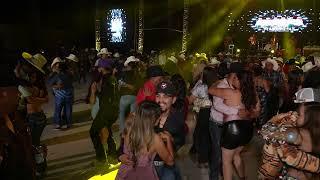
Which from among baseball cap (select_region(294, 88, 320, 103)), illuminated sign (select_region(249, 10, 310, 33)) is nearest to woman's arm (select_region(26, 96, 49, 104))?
baseball cap (select_region(294, 88, 320, 103))

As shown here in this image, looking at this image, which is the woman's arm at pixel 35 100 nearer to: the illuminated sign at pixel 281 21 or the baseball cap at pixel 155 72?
the baseball cap at pixel 155 72

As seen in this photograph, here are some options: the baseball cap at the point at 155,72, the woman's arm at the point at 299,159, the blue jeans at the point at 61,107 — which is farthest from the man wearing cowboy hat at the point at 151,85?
the blue jeans at the point at 61,107

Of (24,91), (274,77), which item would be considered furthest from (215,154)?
(274,77)

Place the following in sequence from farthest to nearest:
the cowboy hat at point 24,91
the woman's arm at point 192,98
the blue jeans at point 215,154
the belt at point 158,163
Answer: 1. the woman's arm at point 192,98
2. the blue jeans at point 215,154
3. the cowboy hat at point 24,91
4. the belt at point 158,163

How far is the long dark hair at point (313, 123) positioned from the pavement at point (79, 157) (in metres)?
4.30

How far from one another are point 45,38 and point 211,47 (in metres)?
12.0

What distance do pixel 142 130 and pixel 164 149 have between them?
0.41 meters

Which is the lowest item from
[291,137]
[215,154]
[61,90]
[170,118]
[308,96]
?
[215,154]

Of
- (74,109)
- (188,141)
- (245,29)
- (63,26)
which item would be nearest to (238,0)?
(245,29)

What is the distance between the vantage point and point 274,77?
39.3 ft

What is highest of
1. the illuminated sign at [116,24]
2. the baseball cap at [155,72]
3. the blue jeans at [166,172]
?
the illuminated sign at [116,24]

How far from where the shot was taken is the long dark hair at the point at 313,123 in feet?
11.4

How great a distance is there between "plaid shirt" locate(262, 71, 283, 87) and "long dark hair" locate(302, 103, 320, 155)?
313 inches

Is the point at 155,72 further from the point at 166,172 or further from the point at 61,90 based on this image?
the point at 61,90
